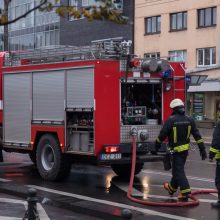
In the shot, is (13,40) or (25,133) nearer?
(25,133)

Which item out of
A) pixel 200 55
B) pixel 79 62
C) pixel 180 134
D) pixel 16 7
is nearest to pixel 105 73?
pixel 79 62

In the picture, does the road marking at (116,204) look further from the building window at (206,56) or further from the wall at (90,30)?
the wall at (90,30)

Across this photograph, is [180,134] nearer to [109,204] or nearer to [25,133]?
[109,204]

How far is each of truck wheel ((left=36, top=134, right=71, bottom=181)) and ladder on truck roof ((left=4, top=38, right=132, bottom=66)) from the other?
1738 millimetres

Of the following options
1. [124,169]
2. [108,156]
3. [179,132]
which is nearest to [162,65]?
[108,156]

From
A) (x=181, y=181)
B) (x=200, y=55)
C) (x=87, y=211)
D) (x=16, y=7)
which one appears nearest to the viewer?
(x=87, y=211)

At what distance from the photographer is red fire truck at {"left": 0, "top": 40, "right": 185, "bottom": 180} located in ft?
35.8

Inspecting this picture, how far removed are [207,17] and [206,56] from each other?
252 centimetres

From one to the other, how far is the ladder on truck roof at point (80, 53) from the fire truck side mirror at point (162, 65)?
0.71 m

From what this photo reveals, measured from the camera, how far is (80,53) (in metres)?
11.4

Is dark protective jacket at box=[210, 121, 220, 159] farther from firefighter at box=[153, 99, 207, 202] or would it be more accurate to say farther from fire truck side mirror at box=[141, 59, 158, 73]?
fire truck side mirror at box=[141, 59, 158, 73]

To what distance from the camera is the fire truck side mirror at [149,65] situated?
1141 centimetres

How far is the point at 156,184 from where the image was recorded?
11680 mm

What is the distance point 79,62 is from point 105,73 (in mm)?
619
